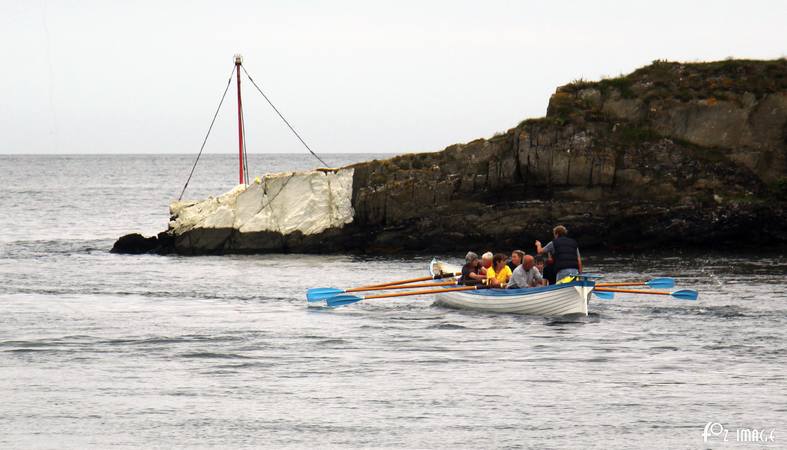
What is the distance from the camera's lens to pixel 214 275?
112 feet

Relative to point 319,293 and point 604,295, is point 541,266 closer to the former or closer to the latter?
point 604,295

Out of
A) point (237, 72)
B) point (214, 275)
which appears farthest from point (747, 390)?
point (237, 72)

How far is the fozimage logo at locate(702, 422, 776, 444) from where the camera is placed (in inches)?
550

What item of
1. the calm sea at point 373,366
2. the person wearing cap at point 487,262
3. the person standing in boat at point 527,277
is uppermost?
the person wearing cap at point 487,262

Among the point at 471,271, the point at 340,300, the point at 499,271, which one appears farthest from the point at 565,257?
the point at 340,300

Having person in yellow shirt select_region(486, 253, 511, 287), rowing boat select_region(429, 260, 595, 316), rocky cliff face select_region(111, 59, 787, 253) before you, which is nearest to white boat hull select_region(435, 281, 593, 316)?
rowing boat select_region(429, 260, 595, 316)

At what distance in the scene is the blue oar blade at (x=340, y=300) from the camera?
27062 millimetres

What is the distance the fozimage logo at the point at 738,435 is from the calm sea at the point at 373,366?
0.10 m

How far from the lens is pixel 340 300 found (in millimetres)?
27109

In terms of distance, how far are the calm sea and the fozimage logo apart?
101 mm

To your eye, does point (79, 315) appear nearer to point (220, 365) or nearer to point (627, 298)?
point (220, 365)

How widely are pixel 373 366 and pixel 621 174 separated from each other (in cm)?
2042

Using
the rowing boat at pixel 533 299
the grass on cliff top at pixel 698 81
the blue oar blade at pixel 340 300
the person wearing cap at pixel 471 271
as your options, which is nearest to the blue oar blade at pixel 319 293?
the blue oar blade at pixel 340 300

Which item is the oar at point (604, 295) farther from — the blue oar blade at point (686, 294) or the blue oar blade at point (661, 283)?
the blue oar blade at point (686, 294)
